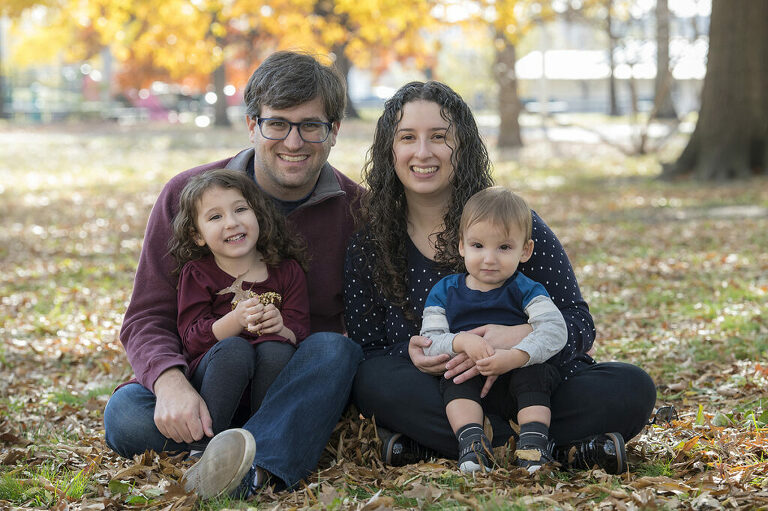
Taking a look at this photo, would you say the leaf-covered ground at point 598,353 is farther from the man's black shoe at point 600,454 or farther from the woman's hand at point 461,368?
the woman's hand at point 461,368

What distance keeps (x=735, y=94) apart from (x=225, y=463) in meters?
12.7

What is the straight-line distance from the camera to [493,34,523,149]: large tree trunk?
20891mm

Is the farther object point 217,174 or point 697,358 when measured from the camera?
point 697,358

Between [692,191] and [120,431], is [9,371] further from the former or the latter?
[692,191]

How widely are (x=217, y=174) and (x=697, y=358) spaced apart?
305cm

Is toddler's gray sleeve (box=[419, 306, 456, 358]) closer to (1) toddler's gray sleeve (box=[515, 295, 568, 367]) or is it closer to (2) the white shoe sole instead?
(1) toddler's gray sleeve (box=[515, 295, 568, 367])

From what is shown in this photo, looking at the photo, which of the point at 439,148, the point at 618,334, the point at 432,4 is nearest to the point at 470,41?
the point at 432,4

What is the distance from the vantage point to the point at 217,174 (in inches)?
159

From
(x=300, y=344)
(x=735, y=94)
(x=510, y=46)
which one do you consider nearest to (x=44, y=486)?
(x=300, y=344)

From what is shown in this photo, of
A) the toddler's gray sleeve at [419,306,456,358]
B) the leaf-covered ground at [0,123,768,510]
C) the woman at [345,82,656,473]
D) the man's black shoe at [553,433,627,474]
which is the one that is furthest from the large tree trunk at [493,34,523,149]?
the man's black shoe at [553,433,627,474]

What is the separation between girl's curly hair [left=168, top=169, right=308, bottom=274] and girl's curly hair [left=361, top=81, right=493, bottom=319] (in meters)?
0.40

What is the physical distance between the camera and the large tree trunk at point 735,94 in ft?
45.2

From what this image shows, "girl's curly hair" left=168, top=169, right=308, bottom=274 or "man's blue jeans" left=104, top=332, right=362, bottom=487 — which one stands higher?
"girl's curly hair" left=168, top=169, right=308, bottom=274

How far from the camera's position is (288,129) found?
166 inches
